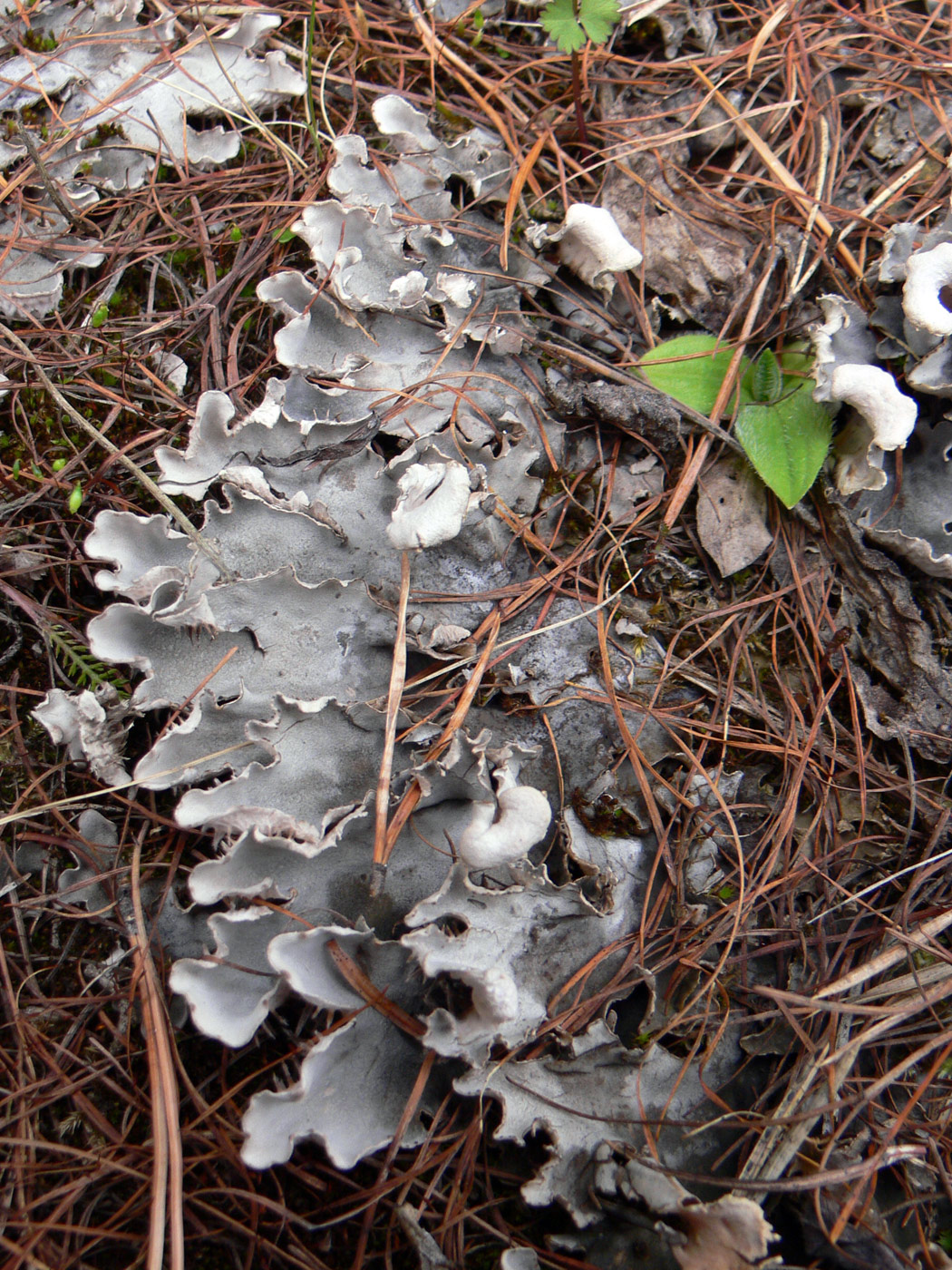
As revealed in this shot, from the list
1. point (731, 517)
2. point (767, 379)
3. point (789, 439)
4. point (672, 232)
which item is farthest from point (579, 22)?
point (731, 517)

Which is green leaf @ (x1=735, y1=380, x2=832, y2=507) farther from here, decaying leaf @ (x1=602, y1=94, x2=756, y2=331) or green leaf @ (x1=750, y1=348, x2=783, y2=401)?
decaying leaf @ (x1=602, y1=94, x2=756, y2=331)

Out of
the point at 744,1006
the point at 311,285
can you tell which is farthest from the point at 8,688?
the point at 744,1006

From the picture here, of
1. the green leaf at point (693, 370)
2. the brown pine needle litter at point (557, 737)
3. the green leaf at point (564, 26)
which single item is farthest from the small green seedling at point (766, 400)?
the green leaf at point (564, 26)

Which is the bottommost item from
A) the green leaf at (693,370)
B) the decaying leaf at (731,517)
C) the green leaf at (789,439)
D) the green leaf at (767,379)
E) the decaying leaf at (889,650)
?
the decaying leaf at (889,650)

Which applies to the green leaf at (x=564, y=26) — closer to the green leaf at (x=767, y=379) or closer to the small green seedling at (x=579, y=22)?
the small green seedling at (x=579, y=22)

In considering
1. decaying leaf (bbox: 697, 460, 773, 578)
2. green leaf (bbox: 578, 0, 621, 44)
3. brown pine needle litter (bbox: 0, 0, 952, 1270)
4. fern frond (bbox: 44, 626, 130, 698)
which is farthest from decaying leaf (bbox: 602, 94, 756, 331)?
fern frond (bbox: 44, 626, 130, 698)

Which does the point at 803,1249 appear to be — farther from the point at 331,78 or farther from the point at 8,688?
the point at 331,78
